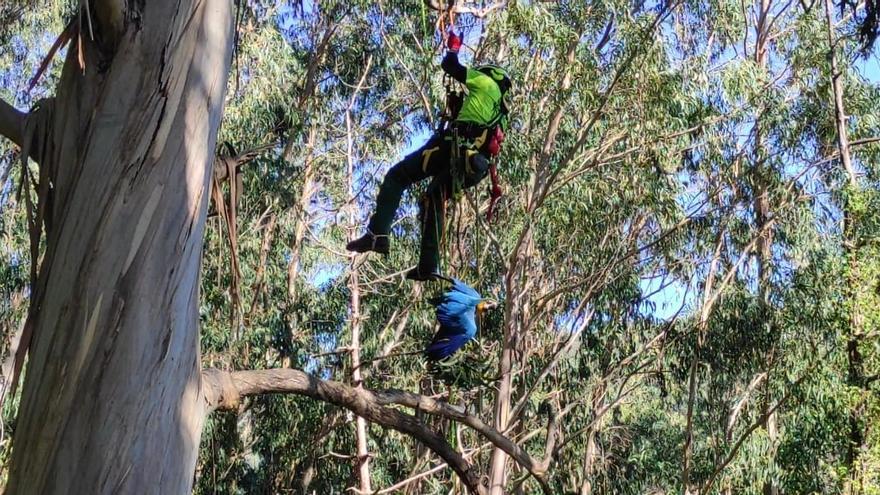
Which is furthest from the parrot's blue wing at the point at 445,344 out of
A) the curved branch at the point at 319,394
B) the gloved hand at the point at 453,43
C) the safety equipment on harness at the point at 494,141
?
the gloved hand at the point at 453,43

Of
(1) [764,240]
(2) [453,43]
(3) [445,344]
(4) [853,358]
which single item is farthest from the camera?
(1) [764,240]

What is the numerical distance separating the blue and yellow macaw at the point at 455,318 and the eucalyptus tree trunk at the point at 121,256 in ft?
6.96

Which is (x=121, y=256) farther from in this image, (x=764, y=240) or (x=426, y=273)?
(x=764, y=240)

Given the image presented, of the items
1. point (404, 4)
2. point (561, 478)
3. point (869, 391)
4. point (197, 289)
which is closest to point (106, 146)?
point (197, 289)

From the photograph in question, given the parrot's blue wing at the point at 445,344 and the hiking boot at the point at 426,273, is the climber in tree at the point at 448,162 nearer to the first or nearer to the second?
the hiking boot at the point at 426,273

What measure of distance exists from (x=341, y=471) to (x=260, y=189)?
314 cm

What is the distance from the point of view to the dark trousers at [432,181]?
13.1 feet

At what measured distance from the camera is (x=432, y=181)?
13.7ft

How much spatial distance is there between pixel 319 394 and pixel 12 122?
1.41 metres

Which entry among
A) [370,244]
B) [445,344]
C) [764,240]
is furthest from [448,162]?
[764,240]

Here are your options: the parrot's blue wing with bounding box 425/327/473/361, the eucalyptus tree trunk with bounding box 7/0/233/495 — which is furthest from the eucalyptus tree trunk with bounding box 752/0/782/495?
the eucalyptus tree trunk with bounding box 7/0/233/495

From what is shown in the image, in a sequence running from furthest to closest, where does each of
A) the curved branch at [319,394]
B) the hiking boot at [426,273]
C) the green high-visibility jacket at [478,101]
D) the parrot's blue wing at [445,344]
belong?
the parrot's blue wing at [445,344] → the hiking boot at [426,273] → the green high-visibility jacket at [478,101] → the curved branch at [319,394]

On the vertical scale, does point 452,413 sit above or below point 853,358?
below

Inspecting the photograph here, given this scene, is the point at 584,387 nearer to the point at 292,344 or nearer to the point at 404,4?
the point at 292,344
